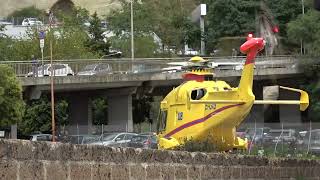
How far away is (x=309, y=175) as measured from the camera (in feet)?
42.8

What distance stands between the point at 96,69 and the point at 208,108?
3919 centimetres

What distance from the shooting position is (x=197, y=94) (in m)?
22.3

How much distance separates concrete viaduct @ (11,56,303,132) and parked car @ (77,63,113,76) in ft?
3.33

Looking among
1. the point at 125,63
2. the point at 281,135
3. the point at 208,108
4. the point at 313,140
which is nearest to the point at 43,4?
the point at 125,63

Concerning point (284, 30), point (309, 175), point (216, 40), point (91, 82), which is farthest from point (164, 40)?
point (309, 175)

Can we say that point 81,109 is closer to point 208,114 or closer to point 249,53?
point 208,114

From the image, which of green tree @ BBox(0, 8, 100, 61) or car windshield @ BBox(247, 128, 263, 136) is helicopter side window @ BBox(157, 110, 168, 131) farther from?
green tree @ BBox(0, 8, 100, 61)

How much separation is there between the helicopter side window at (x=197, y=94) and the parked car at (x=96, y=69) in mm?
37670

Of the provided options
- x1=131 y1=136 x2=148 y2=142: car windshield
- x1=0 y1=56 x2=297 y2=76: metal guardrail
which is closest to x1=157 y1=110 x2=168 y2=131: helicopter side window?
x1=131 y1=136 x2=148 y2=142: car windshield

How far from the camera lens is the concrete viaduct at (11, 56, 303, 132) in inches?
2313

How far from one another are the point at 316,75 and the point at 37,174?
63.1 meters

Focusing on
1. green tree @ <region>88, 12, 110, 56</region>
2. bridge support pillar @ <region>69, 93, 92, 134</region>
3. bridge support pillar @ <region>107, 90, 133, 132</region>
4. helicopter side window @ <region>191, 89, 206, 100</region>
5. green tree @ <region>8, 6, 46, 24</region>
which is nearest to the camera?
helicopter side window @ <region>191, 89, 206, 100</region>

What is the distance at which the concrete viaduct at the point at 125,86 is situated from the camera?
5875 cm

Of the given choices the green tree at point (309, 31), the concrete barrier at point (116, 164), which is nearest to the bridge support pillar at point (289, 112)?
the green tree at point (309, 31)
